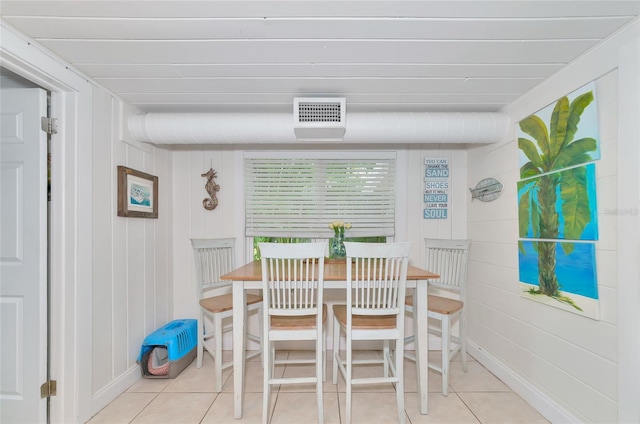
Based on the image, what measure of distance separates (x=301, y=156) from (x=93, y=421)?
258 centimetres

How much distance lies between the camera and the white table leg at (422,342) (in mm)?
2082

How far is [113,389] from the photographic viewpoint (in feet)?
7.45

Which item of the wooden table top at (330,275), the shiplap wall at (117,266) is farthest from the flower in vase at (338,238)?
the shiplap wall at (117,266)

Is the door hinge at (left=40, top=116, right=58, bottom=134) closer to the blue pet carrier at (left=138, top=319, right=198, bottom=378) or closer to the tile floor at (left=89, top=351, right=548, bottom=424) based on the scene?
the blue pet carrier at (left=138, top=319, right=198, bottom=378)

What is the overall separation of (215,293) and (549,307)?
2826 mm

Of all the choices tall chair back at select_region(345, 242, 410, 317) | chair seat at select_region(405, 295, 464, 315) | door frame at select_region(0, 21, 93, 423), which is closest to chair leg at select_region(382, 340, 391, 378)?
chair seat at select_region(405, 295, 464, 315)

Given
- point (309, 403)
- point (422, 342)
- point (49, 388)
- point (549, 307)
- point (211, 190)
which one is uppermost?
point (211, 190)

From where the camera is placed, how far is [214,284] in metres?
2.90

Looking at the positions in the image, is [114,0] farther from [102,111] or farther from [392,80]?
[392,80]

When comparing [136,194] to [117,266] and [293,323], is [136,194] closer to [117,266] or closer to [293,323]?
[117,266]

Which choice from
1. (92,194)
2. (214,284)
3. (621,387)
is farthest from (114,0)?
(621,387)

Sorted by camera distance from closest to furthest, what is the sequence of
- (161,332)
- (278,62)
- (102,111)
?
(278,62), (102,111), (161,332)

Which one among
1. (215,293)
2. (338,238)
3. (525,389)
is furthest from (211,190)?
(525,389)

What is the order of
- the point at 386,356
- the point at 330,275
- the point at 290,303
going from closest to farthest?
1. the point at 290,303
2. the point at 330,275
3. the point at 386,356
